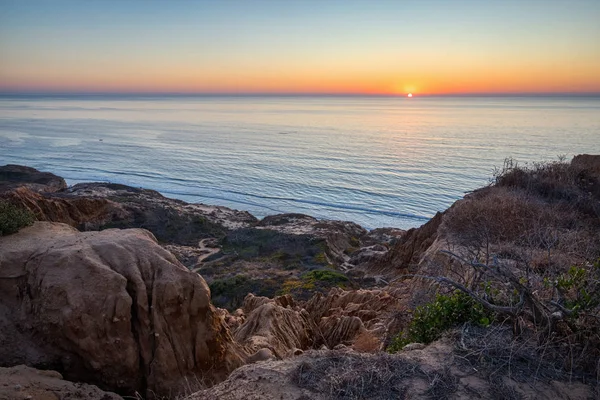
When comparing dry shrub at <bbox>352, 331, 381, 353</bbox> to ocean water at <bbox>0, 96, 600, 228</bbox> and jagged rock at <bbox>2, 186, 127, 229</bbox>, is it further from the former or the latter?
ocean water at <bbox>0, 96, 600, 228</bbox>

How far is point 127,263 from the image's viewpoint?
33.3 ft

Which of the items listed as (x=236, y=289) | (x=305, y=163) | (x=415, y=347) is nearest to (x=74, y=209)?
(x=236, y=289)

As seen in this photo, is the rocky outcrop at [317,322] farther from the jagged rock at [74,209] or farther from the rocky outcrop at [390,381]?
the jagged rock at [74,209]

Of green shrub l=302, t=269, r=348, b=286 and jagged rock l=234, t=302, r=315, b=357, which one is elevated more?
jagged rock l=234, t=302, r=315, b=357

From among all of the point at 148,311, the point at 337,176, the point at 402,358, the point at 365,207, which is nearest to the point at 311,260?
the point at 365,207

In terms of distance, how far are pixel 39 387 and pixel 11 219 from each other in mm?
4766

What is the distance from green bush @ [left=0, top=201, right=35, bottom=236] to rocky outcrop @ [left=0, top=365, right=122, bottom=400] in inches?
150

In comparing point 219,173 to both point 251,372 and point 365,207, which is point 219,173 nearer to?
point 365,207

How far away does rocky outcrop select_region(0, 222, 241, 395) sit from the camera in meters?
9.28

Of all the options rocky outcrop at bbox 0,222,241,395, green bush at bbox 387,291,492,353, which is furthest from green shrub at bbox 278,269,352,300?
green bush at bbox 387,291,492,353

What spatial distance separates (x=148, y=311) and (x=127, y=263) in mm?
1170

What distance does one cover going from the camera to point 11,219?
10891 millimetres

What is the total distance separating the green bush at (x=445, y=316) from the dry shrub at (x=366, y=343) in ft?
9.92

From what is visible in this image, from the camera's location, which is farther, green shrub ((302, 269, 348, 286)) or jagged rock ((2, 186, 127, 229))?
jagged rock ((2, 186, 127, 229))
